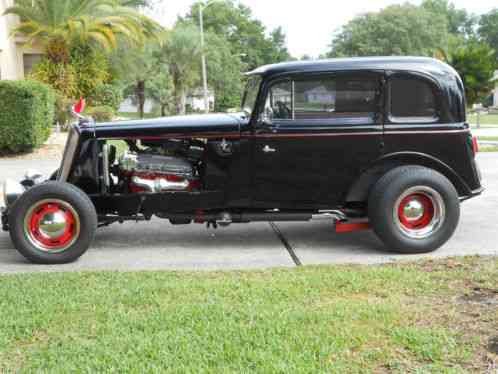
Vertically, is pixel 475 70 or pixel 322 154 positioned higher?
pixel 475 70

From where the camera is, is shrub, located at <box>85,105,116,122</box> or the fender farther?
shrub, located at <box>85,105,116,122</box>

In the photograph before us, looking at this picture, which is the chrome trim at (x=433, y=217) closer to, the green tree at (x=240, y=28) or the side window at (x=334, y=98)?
the side window at (x=334, y=98)

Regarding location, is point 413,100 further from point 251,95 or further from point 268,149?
point 251,95

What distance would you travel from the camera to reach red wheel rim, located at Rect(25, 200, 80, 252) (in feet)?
18.8

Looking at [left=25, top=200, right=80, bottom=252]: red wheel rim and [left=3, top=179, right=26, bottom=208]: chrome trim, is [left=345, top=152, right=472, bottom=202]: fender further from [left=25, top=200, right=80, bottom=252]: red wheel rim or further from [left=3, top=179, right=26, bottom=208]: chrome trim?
[left=3, top=179, right=26, bottom=208]: chrome trim

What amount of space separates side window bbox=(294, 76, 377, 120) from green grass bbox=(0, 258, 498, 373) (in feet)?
5.00

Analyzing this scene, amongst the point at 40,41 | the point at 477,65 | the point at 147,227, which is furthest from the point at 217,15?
the point at 147,227

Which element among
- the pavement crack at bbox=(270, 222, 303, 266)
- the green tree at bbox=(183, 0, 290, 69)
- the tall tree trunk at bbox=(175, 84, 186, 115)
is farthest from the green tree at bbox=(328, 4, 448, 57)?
the pavement crack at bbox=(270, 222, 303, 266)

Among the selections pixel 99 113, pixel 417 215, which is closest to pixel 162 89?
pixel 99 113

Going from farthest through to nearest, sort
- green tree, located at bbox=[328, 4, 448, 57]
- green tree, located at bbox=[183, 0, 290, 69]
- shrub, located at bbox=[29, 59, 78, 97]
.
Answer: green tree, located at bbox=[183, 0, 290, 69] < green tree, located at bbox=[328, 4, 448, 57] < shrub, located at bbox=[29, 59, 78, 97]

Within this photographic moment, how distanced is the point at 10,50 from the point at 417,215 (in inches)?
877

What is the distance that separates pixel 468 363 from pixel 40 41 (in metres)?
22.3

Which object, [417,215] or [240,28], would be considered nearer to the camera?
[417,215]

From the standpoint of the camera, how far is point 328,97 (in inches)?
235
